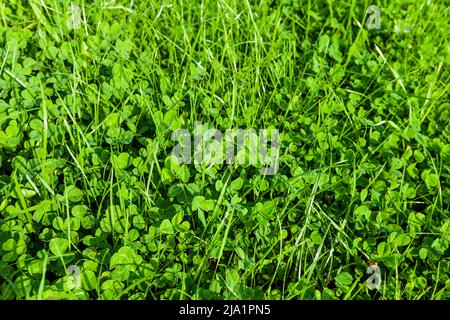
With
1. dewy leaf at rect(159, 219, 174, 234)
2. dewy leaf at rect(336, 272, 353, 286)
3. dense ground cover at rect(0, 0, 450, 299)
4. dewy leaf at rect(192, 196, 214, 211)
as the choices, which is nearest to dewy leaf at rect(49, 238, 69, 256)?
dense ground cover at rect(0, 0, 450, 299)

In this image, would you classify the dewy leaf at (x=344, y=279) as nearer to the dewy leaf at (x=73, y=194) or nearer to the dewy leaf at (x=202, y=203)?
the dewy leaf at (x=202, y=203)

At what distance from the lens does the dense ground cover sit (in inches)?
74.2

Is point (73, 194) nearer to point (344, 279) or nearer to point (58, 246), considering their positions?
point (58, 246)

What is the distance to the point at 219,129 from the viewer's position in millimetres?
2330

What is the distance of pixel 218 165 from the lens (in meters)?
2.18

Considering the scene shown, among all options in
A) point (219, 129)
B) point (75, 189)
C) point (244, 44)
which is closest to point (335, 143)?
point (219, 129)

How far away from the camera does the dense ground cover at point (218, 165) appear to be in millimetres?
1884

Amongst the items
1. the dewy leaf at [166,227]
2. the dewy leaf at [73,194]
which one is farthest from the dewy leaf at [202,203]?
the dewy leaf at [73,194]

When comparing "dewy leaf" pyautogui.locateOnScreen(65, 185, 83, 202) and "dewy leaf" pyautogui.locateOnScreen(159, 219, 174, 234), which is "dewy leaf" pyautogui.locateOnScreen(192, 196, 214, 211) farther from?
"dewy leaf" pyautogui.locateOnScreen(65, 185, 83, 202)

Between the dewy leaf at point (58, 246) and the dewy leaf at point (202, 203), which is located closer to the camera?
the dewy leaf at point (58, 246)

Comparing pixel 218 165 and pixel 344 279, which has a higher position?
pixel 218 165

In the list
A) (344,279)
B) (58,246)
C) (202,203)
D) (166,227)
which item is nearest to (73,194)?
(58,246)

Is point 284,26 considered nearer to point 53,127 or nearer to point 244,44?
point 244,44

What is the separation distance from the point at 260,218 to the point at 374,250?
43 centimetres
